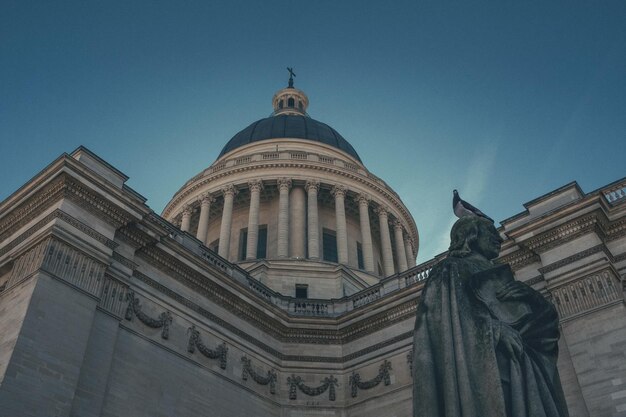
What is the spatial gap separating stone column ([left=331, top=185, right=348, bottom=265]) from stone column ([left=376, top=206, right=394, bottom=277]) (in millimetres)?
2795

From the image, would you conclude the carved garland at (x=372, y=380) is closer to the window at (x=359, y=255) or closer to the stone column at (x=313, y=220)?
the stone column at (x=313, y=220)

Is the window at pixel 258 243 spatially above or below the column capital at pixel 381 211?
below

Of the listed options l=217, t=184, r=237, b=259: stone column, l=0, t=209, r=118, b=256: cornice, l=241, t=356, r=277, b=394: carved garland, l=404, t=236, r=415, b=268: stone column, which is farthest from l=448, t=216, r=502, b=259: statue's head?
l=404, t=236, r=415, b=268: stone column

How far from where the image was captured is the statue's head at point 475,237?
24.7 feet

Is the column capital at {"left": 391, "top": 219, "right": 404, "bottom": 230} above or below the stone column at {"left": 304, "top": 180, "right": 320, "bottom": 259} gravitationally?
above

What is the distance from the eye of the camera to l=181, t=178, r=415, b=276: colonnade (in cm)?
3650

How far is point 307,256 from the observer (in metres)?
36.8

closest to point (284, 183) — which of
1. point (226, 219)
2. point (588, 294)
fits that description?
point (226, 219)

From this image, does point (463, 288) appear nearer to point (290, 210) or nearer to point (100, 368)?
point (100, 368)

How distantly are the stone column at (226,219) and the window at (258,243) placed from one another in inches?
47.3

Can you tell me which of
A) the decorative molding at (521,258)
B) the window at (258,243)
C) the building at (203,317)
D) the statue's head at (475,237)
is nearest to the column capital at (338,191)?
the window at (258,243)

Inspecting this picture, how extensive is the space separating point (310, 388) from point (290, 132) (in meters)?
25.6

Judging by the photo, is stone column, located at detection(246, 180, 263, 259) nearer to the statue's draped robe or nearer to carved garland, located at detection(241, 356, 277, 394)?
carved garland, located at detection(241, 356, 277, 394)

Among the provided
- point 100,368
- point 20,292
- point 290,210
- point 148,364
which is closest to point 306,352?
point 148,364
